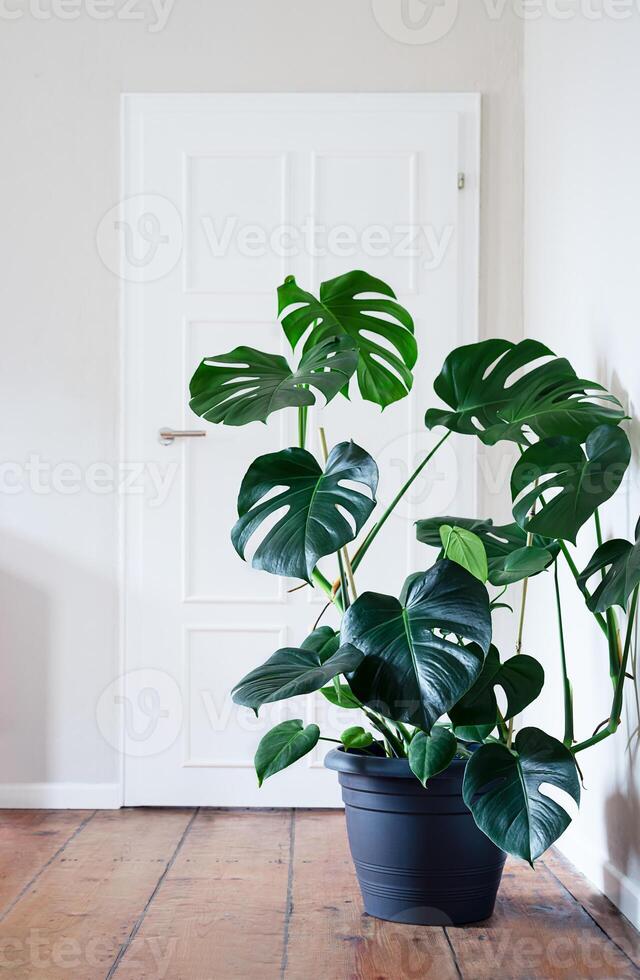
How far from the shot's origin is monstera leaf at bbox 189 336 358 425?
1.63 metres

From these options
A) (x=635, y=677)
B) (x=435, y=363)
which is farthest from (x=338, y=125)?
(x=635, y=677)

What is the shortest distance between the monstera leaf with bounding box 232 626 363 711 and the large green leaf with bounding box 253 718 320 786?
0.11 m

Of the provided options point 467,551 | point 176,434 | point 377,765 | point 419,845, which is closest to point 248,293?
point 176,434

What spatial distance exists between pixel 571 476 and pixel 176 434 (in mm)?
1351

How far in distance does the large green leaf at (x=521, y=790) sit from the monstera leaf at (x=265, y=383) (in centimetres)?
66

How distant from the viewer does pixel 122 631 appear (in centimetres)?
273

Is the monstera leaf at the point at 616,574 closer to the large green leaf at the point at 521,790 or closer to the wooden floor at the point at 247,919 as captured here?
the large green leaf at the point at 521,790

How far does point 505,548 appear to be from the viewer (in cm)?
191

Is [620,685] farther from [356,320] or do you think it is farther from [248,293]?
[248,293]

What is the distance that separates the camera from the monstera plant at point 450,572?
152cm

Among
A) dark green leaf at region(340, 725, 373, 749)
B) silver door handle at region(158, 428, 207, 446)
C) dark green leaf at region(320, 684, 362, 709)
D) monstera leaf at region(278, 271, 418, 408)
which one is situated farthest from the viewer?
silver door handle at region(158, 428, 207, 446)

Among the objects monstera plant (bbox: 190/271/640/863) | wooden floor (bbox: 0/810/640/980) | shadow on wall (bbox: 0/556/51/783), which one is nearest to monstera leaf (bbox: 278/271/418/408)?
monstera plant (bbox: 190/271/640/863)

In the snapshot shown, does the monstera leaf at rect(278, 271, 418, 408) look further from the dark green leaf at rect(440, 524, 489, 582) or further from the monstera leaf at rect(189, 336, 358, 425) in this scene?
the dark green leaf at rect(440, 524, 489, 582)

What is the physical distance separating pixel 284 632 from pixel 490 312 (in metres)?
1.07
